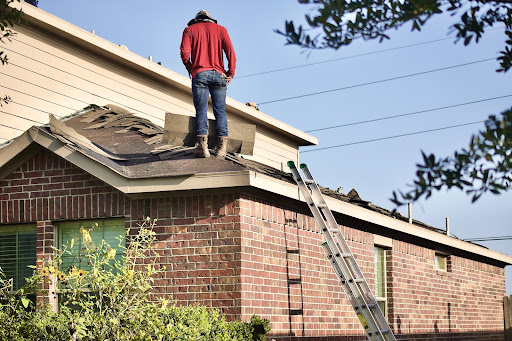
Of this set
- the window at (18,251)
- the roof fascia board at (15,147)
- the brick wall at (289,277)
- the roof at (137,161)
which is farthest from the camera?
the window at (18,251)

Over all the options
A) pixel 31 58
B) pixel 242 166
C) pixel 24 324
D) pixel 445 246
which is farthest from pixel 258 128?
pixel 24 324

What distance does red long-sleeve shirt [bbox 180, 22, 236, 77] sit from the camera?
11641 mm

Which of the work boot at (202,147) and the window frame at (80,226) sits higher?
the work boot at (202,147)

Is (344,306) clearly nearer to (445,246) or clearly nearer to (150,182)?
(150,182)

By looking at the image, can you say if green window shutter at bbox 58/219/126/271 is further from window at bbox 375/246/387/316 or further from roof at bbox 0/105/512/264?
window at bbox 375/246/387/316

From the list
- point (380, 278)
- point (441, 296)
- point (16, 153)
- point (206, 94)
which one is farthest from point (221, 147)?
point (441, 296)

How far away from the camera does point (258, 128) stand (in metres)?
21.2

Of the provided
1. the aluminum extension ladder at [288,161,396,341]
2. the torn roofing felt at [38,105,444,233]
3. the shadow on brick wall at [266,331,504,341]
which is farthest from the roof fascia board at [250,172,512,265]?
the shadow on brick wall at [266,331,504,341]

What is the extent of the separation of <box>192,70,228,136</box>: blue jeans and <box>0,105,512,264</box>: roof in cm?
61

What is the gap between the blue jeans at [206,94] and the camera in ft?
38.2

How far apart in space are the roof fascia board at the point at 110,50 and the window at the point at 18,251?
164 inches

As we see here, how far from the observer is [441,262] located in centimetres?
1950

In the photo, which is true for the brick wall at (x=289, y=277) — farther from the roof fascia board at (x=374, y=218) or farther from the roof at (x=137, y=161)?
the roof at (x=137, y=161)

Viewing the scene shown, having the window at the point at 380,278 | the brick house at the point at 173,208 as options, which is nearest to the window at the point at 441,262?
the brick house at the point at 173,208
